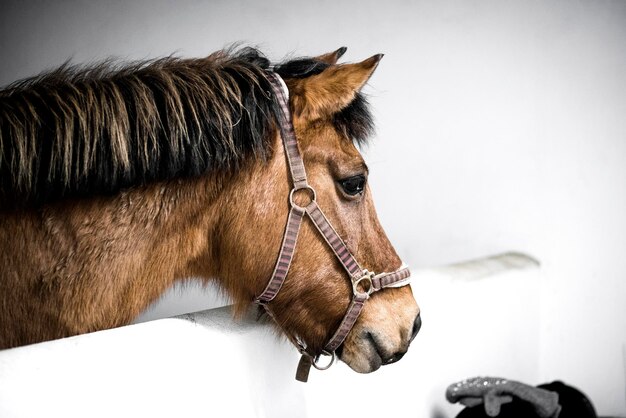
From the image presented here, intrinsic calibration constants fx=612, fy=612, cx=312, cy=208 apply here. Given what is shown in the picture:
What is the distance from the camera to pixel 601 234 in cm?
301

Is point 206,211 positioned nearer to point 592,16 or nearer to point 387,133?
point 387,133

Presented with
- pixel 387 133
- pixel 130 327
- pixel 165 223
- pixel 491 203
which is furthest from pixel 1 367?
pixel 491 203

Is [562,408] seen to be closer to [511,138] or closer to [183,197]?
[511,138]

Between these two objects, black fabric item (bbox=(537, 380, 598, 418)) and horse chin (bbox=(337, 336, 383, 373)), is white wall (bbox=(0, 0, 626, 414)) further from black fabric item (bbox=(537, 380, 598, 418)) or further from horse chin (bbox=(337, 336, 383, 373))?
horse chin (bbox=(337, 336, 383, 373))

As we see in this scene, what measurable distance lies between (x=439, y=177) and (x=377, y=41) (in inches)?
27.0

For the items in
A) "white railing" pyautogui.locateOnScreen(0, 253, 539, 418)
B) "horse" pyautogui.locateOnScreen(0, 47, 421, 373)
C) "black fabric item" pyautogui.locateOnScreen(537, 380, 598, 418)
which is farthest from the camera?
"black fabric item" pyautogui.locateOnScreen(537, 380, 598, 418)

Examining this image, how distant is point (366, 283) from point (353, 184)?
0.80 ft

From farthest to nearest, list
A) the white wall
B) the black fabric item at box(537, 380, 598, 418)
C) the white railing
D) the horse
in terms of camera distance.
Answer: the white wall < the black fabric item at box(537, 380, 598, 418) < the horse < the white railing

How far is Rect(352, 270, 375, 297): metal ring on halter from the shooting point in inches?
57.8

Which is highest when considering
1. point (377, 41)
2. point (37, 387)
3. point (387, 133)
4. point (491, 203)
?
point (377, 41)

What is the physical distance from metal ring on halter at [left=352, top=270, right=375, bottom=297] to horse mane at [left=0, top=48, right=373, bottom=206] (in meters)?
0.38

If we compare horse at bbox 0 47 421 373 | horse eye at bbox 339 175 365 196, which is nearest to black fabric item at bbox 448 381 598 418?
horse at bbox 0 47 421 373

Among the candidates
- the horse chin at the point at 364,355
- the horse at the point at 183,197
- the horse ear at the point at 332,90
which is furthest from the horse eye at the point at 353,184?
the horse chin at the point at 364,355

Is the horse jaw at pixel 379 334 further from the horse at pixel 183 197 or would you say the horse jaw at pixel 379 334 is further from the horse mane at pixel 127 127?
the horse mane at pixel 127 127
